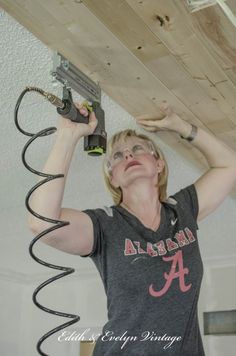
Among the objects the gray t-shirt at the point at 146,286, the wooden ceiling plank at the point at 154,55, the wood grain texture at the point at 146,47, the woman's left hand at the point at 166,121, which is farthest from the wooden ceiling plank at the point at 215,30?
the gray t-shirt at the point at 146,286

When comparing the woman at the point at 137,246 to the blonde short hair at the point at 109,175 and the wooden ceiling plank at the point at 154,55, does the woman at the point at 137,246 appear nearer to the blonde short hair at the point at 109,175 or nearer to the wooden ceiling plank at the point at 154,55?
the blonde short hair at the point at 109,175

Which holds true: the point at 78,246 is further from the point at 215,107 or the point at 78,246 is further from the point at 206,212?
the point at 215,107

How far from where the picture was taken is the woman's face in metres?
1.48

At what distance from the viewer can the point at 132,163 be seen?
1.49 metres

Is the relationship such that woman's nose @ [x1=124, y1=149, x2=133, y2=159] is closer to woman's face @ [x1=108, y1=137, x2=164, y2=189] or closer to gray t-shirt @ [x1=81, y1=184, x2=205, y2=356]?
woman's face @ [x1=108, y1=137, x2=164, y2=189]

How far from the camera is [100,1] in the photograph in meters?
1.13

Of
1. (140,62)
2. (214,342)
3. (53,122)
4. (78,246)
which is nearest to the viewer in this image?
(78,246)

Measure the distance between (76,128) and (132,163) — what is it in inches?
12.6

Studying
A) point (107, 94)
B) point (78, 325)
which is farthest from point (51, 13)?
point (78, 325)

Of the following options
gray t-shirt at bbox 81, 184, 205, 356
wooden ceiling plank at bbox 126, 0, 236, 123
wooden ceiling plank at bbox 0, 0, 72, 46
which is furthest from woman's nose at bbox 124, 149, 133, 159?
wooden ceiling plank at bbox 0, 0, 72, 46

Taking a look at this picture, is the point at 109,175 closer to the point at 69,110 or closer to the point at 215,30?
the point at 69,110

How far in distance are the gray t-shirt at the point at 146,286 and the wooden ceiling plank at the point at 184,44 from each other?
50 centimetres

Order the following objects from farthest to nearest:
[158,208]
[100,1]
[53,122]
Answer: [53,122]
[158,208]
[100,1]

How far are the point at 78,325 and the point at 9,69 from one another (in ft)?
10.9
